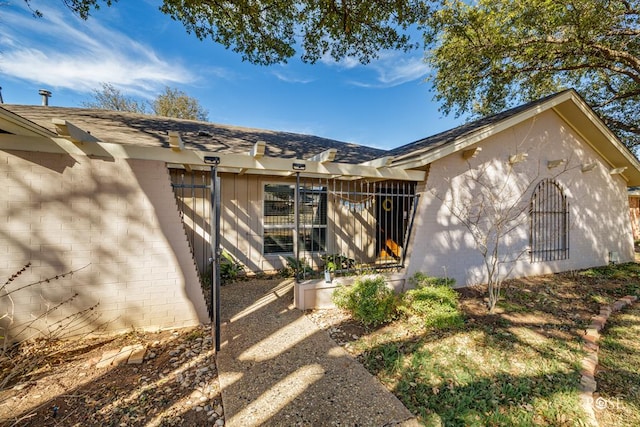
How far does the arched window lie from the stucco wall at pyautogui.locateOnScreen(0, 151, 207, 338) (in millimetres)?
8443

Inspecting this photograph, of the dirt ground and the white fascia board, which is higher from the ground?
the white fascia board

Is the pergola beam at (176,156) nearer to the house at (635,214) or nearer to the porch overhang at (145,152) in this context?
the porch overhang at (145,152)

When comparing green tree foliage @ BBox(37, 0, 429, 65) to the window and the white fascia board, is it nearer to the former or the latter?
the window

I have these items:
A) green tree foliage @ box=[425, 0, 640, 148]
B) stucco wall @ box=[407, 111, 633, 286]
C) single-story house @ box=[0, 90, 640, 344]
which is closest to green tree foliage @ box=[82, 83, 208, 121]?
single-story house @ box=[0, 90, 640, 344]

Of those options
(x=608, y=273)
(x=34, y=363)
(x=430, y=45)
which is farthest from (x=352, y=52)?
(x=608, y=273)

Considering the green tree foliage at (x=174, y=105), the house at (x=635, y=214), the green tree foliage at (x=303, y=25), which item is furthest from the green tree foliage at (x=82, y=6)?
the house at (x=635, y=214)

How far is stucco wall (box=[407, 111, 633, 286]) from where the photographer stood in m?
5.55

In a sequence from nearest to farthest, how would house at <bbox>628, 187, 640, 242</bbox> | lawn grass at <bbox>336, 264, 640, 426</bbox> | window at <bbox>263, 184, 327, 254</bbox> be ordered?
lawn grass at <bbox>336, 264, 640, 426</bbox> → window at <bbox>263, 184, 327, 254</bbox> → house at <bbox>628, 187, 640, 242</bbox>

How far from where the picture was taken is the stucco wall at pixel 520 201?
5.55 m

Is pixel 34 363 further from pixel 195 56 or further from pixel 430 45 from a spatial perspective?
pixel 430 45

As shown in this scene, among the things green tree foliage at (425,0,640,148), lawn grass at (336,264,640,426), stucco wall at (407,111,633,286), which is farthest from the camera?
green tree foliage at (425,0,640,148)

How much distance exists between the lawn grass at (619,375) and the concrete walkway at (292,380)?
202 centimetres

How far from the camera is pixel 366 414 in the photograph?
7.59ft

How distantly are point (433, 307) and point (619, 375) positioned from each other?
205 centimetres
